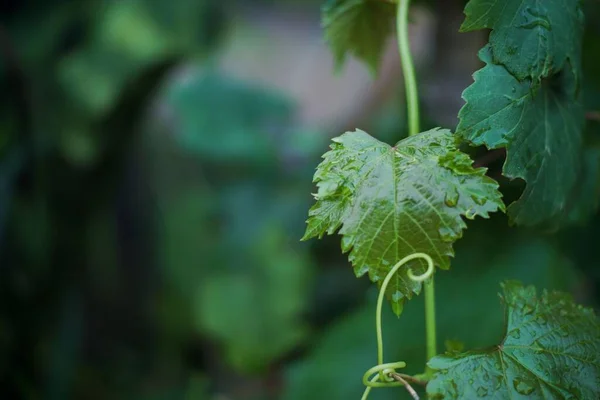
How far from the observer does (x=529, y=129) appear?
0.48 m

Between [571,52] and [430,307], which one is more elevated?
[571,52]

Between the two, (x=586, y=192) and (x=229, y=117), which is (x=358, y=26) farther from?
(x=229, y=117)

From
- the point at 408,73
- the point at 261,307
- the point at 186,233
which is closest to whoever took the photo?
the point at 408,73

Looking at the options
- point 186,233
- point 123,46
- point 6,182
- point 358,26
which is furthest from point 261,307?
point 358,26

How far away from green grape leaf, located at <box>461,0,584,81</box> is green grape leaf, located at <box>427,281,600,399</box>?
0.58 ft

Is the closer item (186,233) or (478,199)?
(478,199)

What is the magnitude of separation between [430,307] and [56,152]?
1.43 meters

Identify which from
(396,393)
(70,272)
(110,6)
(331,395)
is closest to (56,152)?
(70,272)

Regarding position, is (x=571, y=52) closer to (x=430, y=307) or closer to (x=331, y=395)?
(x=430, y=307)

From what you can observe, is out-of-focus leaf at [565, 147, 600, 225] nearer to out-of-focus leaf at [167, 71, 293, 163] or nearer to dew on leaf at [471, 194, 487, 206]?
dew on leaf at [471, 194, 487, 206]

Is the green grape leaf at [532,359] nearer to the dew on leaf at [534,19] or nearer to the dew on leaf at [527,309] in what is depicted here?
the dew on leaf at [527,309]

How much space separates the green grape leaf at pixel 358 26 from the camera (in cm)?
66

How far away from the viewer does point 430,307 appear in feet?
1.70

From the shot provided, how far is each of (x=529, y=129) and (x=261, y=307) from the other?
1324 mm
